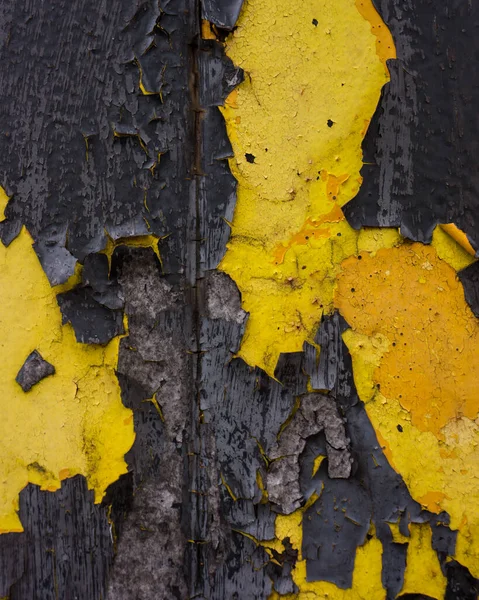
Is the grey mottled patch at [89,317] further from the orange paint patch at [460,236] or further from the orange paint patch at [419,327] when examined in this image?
the orange paint patch at [460,236]

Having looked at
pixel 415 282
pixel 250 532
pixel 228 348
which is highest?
pixel 415 282

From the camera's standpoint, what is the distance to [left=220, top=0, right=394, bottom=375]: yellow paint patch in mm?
983

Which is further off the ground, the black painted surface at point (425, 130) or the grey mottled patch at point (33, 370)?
the black painted surface at point (425, 130)

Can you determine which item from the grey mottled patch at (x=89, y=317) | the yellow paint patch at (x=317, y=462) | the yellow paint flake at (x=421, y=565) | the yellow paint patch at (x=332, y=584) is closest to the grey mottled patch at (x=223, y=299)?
the grey mottled patch at (x=89, y=317)

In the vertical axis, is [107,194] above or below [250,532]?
above

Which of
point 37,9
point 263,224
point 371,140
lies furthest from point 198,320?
point 37,9

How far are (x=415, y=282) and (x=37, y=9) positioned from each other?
35.9 inches

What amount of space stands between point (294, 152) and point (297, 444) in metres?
0.56

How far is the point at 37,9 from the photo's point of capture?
105 centimetres

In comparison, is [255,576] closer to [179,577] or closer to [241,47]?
[179,577]

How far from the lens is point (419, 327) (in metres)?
0.99

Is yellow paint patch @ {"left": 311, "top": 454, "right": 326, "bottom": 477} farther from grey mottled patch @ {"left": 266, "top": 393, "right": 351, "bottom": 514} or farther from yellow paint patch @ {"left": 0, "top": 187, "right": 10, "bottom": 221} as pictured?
yellow paint patch @ {"left": 0, "top": 187, "right": 10, "bottom": 221}

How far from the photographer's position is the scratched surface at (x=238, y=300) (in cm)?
98

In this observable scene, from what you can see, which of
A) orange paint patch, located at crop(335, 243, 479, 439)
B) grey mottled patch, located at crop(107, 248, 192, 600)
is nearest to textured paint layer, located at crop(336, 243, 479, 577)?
orange paint patch, located at crop(335, 243, 479, 439)
